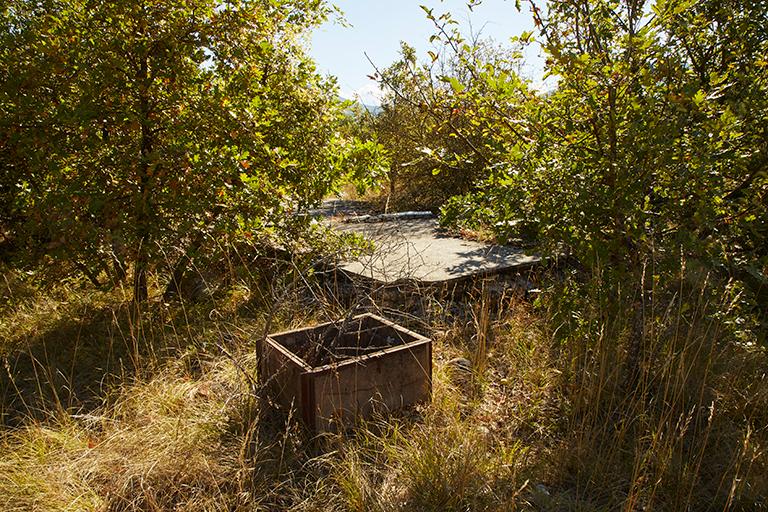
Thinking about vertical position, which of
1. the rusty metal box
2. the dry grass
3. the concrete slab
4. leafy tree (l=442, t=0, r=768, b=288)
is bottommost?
the dry grass

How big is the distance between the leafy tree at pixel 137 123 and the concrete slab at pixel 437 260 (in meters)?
0.93

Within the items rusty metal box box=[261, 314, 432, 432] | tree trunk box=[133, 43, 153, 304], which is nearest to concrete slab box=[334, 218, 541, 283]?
rusty metal box box=[261, 314, 432, 432]

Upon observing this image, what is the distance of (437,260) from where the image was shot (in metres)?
4.63

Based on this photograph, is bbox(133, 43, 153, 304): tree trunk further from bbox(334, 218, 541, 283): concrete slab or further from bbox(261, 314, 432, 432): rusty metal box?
bbox(334, 218, 541, 283): concrete slab

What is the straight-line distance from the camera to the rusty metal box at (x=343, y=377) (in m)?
2.44

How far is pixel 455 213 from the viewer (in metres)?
3.07

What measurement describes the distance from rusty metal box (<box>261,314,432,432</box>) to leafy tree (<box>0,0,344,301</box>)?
45.2 inches

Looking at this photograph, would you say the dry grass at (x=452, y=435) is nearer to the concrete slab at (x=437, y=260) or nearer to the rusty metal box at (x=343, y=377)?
the rusty metal box at (x=343, y=377)

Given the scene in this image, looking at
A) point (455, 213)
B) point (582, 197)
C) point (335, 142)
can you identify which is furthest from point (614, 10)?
point (335, 142)

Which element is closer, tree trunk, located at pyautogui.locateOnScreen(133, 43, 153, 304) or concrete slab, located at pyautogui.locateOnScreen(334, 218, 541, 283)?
tree trunk, located at pyautogui.locateOnScreen(133, 43, 153, 304)

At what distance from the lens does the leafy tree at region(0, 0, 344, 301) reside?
3.37 metres

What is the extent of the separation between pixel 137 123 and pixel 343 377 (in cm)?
220

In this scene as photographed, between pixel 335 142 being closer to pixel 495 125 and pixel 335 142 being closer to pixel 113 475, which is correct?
pixel 495 125

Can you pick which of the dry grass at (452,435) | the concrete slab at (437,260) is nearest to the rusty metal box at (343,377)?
the dry grass at (452,435)
